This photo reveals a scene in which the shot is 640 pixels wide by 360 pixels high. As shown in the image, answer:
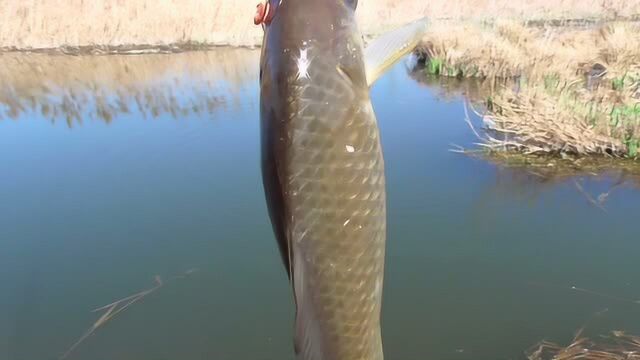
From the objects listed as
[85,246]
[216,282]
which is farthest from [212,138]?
[216,282]

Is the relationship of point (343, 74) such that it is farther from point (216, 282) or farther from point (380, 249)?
point (216, 282)

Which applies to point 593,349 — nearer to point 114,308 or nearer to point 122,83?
point 114,308

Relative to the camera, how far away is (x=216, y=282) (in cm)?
383

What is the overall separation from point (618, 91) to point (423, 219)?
12.9 feet

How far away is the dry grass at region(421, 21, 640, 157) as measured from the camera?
557 cm

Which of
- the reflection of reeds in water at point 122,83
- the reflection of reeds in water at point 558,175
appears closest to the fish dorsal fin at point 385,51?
the reflection of reeds in water at point 558,175

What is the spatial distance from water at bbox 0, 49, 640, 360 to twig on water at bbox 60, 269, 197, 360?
0.15ft

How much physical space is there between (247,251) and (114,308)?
1.03m

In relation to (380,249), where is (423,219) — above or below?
below

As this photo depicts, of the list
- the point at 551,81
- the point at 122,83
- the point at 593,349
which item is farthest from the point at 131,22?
the point at 593,349

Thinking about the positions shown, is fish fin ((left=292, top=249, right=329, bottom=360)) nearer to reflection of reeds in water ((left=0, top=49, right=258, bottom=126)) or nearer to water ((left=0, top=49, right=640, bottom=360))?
water ((left=0, top=49, right=640, bottom=360))

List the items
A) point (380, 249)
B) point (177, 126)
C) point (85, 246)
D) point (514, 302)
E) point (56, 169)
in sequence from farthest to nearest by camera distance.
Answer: point (177, 126), point (56, 169), point (85, 246), point (514, 302), point (380, 249)

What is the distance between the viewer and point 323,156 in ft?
3.14

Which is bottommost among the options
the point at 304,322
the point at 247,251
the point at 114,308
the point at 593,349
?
the point at 114,308
